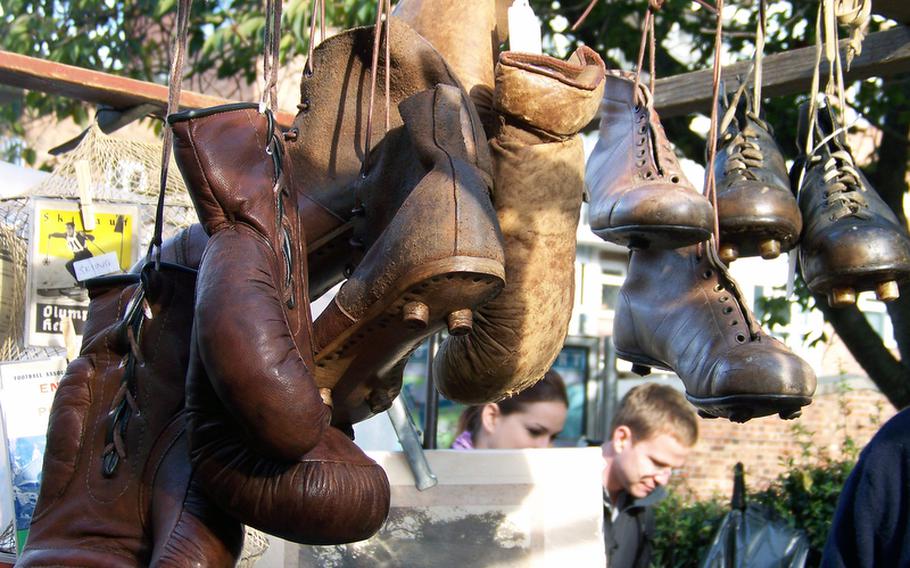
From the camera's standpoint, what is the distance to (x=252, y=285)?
1.28 meters

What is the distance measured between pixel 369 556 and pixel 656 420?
121cm

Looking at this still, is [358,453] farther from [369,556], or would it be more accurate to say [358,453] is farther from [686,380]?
[369,556]

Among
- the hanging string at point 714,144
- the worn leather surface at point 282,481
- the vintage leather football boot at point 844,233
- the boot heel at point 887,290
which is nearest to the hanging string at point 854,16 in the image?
the vintage leather football boot at point 844,233

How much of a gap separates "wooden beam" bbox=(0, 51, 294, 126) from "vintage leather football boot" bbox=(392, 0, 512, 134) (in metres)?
0.84

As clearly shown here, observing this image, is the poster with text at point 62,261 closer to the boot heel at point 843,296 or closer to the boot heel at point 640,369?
the boot heel at point 640,369

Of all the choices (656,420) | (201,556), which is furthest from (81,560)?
(656,420)

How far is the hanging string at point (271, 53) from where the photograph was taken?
4.89 ft

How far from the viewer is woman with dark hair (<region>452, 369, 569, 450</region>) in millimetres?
3088

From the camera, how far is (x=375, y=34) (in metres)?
1.62

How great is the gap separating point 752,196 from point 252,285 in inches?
35.5

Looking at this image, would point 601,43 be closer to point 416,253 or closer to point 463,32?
point 463,32

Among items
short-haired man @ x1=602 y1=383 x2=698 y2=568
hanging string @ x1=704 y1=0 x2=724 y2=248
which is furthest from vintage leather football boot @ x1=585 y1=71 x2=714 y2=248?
short-haired man @ x1=602 y1=383 x2=698 y2=568

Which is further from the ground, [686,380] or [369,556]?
[686,380]

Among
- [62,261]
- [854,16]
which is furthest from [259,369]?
[62,261]
